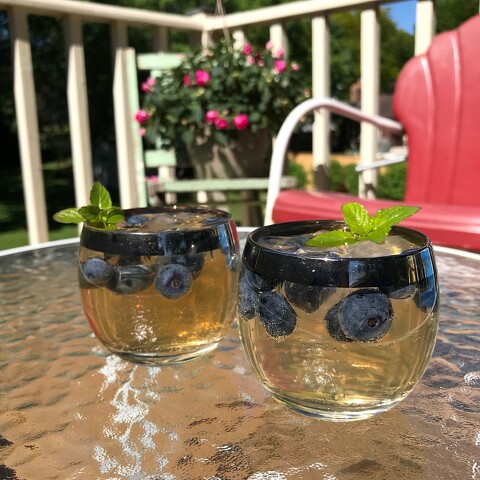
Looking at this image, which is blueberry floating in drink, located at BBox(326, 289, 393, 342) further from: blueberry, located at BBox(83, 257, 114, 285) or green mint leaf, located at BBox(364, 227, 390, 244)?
blueberry, located at BBox(83, 257, 114, 285)

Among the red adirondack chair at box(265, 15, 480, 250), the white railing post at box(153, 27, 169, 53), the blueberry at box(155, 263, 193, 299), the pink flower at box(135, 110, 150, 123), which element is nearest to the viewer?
the blueberry at box(155, 263, 193, 299)

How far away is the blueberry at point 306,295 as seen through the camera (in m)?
0.37

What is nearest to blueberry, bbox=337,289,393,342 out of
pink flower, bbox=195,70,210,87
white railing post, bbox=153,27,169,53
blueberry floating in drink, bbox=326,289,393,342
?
blueberry floating in drink, bbox=326,289,393,342

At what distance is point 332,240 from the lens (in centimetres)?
42

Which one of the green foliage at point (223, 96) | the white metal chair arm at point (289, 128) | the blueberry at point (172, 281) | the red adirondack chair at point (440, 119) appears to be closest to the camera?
the blueberry at point (172, 281)

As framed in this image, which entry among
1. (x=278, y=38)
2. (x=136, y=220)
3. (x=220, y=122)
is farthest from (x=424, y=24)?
(x=136, y=220)

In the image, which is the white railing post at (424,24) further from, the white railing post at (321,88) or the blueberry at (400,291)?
the blueberry at (400,291)

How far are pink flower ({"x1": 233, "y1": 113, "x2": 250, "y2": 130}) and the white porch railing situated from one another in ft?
1.20

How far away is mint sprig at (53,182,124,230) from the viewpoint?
1.77ft

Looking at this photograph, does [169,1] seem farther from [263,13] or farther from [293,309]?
[293,309]

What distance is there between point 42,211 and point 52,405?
2048 millimetres

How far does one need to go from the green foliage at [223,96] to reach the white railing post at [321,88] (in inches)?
3.9

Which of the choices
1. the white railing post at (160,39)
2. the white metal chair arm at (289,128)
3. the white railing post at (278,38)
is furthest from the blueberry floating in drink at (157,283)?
the white railing post at (160,39)

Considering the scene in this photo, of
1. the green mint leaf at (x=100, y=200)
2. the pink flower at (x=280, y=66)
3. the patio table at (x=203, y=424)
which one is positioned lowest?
the patio table at (x=203, y=424)
